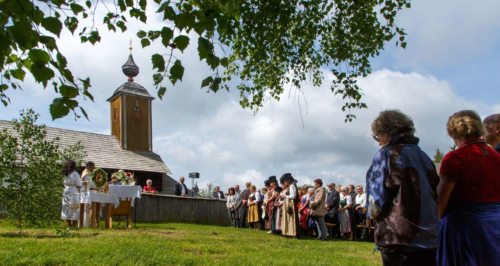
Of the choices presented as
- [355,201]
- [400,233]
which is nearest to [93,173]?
[355,201]

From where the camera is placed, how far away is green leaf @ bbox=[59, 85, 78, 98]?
298cm

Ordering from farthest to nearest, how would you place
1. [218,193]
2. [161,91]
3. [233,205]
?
1. [218,193]
2. [233,205]
3. [161,91]

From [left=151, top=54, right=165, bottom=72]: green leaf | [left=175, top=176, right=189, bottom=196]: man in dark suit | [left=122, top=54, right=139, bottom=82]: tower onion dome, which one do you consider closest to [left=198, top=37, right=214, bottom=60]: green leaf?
[left=151, top=54, right=165, bottom=72]: green leaf

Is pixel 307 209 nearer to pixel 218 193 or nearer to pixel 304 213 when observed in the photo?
pixel 304 213

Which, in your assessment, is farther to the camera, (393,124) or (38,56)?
(393,124)

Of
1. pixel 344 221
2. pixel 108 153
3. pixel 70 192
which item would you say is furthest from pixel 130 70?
pixel 70 192

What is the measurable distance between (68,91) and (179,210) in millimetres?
18829

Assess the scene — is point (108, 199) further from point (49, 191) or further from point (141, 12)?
point (141, 12)

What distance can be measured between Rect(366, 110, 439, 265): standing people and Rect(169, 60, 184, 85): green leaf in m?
1.53

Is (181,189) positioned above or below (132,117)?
below

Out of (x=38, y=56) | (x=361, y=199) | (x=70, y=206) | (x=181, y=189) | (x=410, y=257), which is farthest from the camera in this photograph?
(x=181, y=189)

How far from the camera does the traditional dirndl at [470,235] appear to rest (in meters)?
3.53

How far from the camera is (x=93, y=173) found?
1229 cm

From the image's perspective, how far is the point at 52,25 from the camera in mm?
3027
